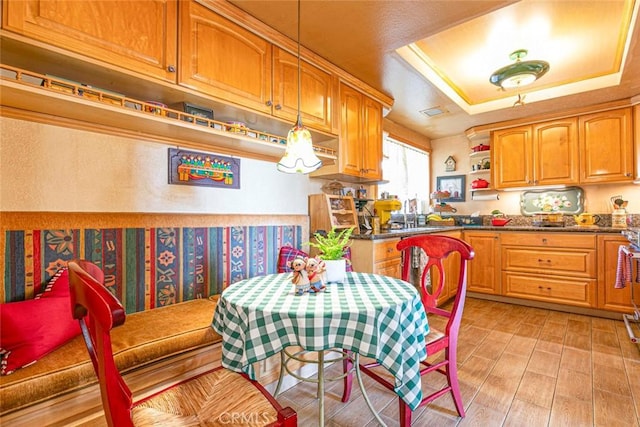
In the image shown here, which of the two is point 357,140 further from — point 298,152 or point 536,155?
point 536,155

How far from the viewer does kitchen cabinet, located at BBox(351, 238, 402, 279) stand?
2666 mm

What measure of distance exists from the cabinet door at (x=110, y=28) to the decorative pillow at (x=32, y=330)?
3.67 feet

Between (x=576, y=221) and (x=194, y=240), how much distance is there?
4382 millimetres

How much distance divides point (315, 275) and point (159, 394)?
0.71 metres

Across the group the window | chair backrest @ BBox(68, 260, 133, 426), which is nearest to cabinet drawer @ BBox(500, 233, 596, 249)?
the window

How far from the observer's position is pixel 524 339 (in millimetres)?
2656

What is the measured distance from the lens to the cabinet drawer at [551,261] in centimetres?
327

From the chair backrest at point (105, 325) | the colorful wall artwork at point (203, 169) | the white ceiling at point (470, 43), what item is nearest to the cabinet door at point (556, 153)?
the white ceiling at point (470, 43)

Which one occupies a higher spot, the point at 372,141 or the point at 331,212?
the point at 372,141

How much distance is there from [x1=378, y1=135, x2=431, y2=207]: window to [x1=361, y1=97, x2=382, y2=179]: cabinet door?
66 cm

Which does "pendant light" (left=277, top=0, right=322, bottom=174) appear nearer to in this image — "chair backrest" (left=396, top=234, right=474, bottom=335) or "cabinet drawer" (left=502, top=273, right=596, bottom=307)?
"chair backrest" (left=396, top=234, right=474, bottom=335)

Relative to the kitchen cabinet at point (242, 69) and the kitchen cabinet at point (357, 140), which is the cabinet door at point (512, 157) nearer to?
the kitchen cabinet at point (357, 140)

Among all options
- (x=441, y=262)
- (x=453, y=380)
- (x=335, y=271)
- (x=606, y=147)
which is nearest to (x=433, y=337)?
(x=453, y=380)

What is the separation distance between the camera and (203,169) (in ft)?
7.09
